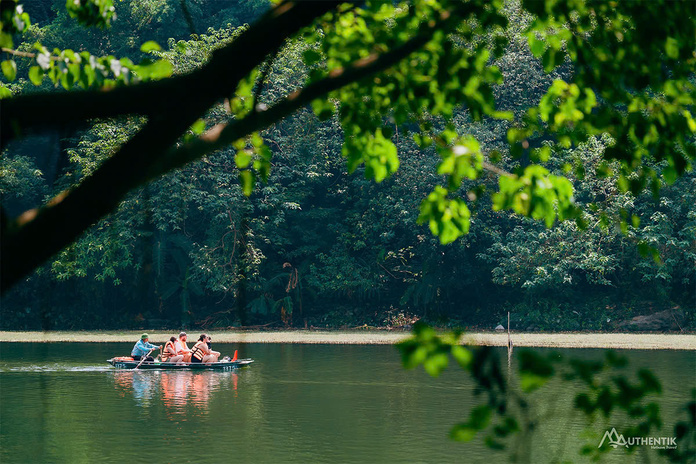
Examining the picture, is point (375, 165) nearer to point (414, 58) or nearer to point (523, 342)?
point (414, 58)

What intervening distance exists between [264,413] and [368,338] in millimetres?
18139

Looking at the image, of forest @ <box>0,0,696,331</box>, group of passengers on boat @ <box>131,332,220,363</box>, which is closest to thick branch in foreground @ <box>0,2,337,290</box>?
group of passengers on boat @ <box>131,332,220,363</box>

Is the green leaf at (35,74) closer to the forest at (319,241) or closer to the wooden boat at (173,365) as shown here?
the wooden boat at (173,365)

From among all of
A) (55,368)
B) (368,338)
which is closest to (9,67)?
(55,368)

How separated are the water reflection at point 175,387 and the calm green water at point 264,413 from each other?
0.14 feet

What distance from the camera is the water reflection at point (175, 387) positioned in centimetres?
1920

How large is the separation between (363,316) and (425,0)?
3878 cm

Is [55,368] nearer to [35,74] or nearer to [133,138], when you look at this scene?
[35,74]

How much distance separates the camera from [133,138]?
2.99 metres

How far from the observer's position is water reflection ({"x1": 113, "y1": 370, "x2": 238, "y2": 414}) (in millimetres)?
19203

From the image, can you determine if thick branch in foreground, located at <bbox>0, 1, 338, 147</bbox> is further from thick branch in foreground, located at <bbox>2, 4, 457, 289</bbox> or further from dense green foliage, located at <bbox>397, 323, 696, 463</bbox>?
dense green foliage, located at <bbox>397, 323, 696, 463</bbox>

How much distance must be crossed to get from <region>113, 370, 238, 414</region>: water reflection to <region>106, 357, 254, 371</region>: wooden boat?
0.16 meters

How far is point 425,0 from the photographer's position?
3.94 metres

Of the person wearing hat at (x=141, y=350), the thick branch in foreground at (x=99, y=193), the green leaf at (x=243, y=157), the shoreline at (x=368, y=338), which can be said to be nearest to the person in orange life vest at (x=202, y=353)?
the person wearing hat at (x=141, y=350)
